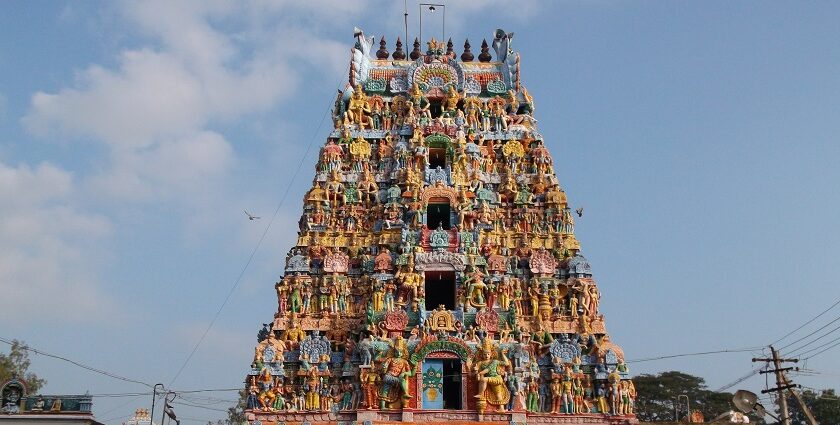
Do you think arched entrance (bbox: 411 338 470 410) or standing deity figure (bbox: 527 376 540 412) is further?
standing deity figure (bbox: 527 376 540 412)

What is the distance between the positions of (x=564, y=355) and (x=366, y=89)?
12.8m

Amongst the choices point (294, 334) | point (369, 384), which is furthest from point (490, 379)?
point (294, 334)

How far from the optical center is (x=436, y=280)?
92.5 feet

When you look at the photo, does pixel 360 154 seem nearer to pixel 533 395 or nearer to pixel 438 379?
pixel 438 379

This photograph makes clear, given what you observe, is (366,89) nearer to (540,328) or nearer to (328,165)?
(328,165)

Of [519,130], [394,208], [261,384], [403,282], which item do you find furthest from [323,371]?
[519,130]

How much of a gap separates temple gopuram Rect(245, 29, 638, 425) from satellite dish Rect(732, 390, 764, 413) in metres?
9.30

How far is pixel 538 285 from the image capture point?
87.3 feet

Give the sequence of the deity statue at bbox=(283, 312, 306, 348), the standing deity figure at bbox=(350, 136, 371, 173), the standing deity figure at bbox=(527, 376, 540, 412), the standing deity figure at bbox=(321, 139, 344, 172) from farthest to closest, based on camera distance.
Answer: the standing deity figure at bbox=(350, 136, 371, 173) → the standing deity figure at bbox=(321, 139, 344, 172) → the deity statue at bbox=(283, 312, 306, 348) → the standing deity figure at bbox=(527, 376, 540, 412)

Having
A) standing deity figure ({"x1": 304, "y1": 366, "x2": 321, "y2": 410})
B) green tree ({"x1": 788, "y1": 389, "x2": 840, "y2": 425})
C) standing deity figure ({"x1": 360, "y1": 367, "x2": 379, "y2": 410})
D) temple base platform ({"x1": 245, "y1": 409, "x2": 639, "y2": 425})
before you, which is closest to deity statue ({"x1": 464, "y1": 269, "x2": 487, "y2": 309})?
temple base platform ({"x1": 245, "y1": 409, "x2": 639, "y2": 425})

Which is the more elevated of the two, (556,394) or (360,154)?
(360,154)

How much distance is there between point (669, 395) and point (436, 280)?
1361 inches

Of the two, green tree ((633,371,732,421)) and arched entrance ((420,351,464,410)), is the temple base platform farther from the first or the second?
green tree ((633,371,732,421))

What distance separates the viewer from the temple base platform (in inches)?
947
